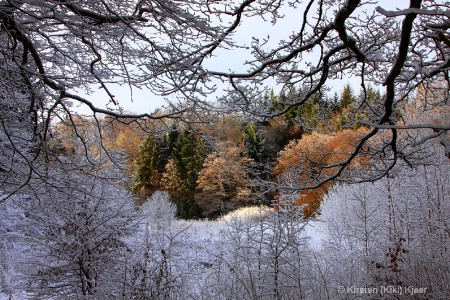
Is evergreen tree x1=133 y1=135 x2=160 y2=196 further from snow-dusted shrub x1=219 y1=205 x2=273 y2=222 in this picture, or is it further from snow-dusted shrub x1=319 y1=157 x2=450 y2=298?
snow-dusted shrub x1=319 y1=157 x2=450 y2=298

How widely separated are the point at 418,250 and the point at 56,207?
5435 millimetres

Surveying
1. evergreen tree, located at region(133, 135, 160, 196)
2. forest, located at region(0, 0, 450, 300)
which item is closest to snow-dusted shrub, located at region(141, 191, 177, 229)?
forest, located at region(0, 0, 450, 300)

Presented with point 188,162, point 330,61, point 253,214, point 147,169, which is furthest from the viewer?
point 147,169

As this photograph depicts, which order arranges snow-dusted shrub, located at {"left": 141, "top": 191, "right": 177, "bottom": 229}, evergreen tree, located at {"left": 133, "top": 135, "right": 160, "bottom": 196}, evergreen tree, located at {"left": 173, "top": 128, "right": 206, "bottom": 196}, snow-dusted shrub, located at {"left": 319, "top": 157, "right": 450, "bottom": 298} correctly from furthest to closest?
evergreen tree, located at {"left": 133, "top": 135, "right": 160, "bottom": 196}, evergreen tree, located at {"left": 173, "top": 128, "right": 206, "bottom": 196}, snow-dusted shrub, located at {"left": 141, "top": 191, "right": 177, "bottom": 229}, snow-dusted shrub, located at {"left": 319, "top": 157, "right": 450, "bottom": 298}

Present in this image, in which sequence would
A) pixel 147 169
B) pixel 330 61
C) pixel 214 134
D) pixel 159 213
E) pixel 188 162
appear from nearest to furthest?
pixel 330 61 → pixel 214 134 → pixel 159 213 → pixel 188 162 → pixel 147 169

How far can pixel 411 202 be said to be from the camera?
654 cm

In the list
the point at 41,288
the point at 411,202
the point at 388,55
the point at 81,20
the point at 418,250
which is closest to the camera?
the point at 81,20

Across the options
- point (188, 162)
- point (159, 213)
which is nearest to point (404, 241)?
point (159, 213)

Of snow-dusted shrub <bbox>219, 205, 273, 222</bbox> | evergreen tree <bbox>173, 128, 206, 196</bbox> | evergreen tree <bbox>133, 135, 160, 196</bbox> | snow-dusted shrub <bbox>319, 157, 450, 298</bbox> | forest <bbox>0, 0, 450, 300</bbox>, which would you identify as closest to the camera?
forest <bbox>0, 0, 450, 300</bbox>

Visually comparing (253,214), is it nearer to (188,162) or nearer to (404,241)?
(404,241)

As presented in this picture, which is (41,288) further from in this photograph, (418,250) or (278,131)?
(278,131)

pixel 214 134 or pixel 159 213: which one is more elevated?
pixel 214 134

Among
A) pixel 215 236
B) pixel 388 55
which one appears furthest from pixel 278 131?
pixel 388 55

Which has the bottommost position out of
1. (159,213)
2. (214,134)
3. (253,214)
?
(159,213)
